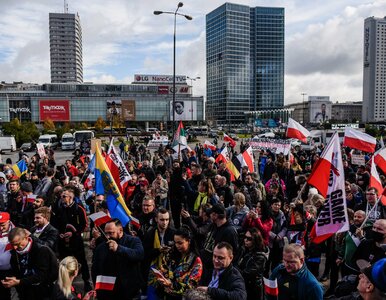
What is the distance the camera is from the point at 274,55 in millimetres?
148875

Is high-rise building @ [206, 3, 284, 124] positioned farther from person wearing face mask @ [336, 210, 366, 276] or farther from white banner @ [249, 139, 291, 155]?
person wearing face mask @ [336, 210, 366, 276]

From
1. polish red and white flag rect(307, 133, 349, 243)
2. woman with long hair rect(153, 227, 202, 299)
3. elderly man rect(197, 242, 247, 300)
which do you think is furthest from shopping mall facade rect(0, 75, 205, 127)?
elderly man rect(197, 242, 247, 300)

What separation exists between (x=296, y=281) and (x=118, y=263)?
1.97m

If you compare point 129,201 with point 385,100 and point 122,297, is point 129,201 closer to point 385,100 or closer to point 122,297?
point 122,297

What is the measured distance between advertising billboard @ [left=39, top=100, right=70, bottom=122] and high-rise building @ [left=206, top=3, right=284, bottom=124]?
59.5 m

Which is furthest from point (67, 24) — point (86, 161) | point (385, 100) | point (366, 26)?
point (86, 161)

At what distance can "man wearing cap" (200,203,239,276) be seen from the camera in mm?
4949

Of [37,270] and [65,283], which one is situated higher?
[65,283]

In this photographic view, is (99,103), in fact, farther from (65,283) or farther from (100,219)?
(65,283)

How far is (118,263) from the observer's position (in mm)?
4320

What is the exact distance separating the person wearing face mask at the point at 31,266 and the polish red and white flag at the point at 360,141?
9573 millimetres

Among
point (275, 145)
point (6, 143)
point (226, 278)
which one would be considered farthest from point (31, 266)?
point (6, 143)

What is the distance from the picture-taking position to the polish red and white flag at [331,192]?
5.05m

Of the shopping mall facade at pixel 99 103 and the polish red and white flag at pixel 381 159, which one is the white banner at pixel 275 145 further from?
the shopping mall facade at pixel 99 103
